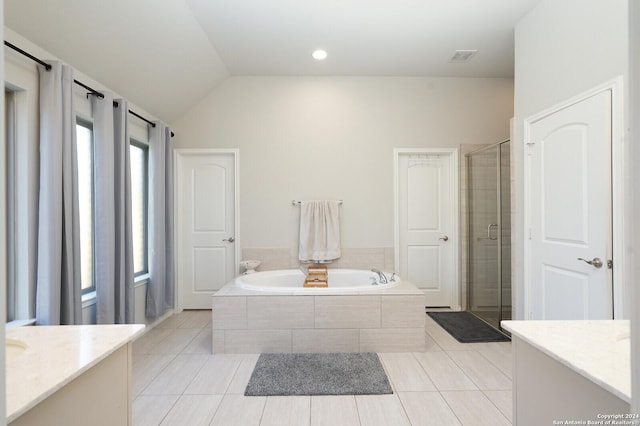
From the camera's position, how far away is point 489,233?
3.38 m

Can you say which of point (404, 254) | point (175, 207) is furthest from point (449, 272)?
point (175, 207)

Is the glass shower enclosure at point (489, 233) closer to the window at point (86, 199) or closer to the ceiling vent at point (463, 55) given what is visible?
the ceiling vent at point (463, 55)

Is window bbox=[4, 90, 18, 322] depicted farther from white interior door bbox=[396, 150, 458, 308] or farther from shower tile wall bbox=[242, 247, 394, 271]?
white interior door bbox=[396, 150, 458, 308]

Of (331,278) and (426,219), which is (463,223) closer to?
(426,219)

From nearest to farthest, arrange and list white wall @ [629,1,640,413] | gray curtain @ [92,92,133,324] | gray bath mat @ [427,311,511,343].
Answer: white wall @ [629,1,640,413] → gray curtain @ [92,92,133,324] → gray bath mat @ [427,311,511,343]

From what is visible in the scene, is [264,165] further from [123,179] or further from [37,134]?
[37,134]

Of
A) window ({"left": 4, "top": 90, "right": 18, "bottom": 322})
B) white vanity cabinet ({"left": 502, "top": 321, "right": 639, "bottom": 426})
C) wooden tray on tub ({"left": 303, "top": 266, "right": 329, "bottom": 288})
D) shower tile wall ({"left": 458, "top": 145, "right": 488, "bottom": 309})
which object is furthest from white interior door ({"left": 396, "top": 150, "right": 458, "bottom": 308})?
window ({"left": 4, "top": 90, "right": 18, "bottom": 322})

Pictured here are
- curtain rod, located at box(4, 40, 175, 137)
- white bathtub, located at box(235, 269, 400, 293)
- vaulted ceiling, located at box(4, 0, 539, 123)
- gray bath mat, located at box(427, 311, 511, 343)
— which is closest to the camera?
curtain rod, located at box(4, 40, 175, 137)

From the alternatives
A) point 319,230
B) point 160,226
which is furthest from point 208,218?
point 319,230

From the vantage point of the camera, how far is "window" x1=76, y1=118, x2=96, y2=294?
2.46 m

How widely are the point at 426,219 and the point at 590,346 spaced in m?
2.92

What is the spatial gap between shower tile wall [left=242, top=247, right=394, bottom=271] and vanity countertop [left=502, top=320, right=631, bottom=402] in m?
2.56

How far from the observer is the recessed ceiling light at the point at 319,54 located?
3174mm

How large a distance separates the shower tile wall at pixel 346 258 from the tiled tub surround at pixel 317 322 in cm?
105
